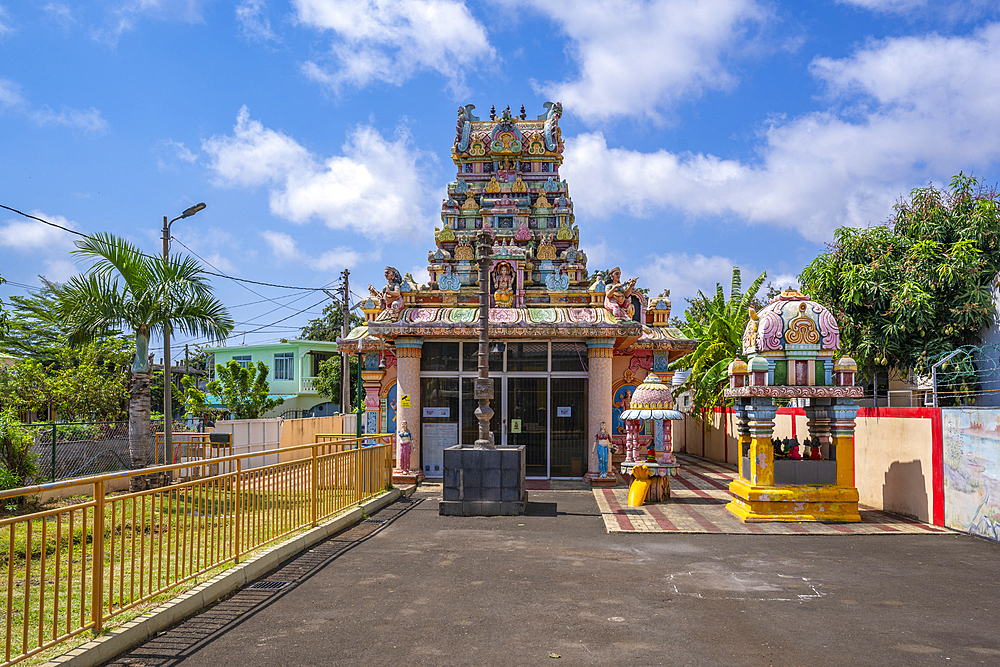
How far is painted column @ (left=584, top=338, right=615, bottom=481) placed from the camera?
1652 cm

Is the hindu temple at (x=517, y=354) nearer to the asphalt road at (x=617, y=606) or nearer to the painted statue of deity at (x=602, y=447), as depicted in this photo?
the painted statue of deity at (x=602, y=447)

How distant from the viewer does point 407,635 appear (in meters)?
5.94

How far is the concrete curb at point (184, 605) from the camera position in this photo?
5.09 metres

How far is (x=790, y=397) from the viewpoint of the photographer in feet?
40.4

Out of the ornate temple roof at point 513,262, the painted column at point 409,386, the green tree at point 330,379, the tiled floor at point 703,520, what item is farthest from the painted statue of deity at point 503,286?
the green tree at point 330,379

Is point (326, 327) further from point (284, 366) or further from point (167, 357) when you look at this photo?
point (167, 357)

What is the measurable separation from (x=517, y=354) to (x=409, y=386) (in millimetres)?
2730

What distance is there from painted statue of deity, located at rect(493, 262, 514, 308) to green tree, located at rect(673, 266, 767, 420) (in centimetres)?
808

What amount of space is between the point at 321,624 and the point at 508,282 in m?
12.2

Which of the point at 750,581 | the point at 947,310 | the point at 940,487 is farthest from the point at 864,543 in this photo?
the point at 947,310

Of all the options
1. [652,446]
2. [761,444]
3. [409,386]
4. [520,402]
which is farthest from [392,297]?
[761,444]

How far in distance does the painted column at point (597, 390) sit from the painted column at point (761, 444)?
15.3 feet

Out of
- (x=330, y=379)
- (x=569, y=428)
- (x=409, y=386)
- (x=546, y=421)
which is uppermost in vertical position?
(x=330, y=379)

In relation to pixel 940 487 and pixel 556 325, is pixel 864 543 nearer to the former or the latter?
pixel 940 487
